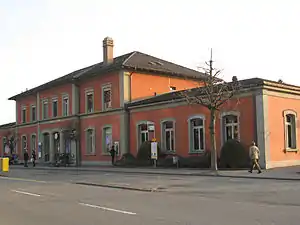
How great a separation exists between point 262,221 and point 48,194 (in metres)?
9.24

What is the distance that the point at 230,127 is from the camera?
31750 millimetres

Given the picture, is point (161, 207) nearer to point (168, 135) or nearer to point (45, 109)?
point (168, 135)

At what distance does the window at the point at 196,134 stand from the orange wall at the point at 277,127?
5.62m

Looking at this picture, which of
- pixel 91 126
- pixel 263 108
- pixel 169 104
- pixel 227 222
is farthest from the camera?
pixel 91 126

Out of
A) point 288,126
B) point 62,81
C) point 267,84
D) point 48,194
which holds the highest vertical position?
point 62,81

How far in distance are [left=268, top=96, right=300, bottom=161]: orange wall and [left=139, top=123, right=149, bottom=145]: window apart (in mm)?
12025

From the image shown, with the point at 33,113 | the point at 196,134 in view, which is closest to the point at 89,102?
the point at 33,113

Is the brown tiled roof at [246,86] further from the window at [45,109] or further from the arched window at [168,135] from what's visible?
the window at [45,109]

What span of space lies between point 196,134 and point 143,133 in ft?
21.1

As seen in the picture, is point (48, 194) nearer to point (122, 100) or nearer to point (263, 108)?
point (263, 108)

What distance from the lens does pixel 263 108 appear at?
29.1m

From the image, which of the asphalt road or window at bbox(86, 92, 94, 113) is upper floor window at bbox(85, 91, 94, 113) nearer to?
window at bbox(86, 92, 94, 113)

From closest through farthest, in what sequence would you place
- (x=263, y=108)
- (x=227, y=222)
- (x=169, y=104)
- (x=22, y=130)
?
(x=227, y=222), (x=263, y=108), (x=169, y=104), (x=22, y=130)

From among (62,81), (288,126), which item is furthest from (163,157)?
(62,81)
